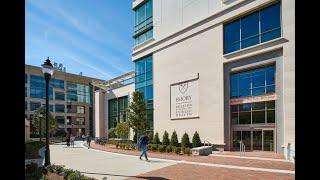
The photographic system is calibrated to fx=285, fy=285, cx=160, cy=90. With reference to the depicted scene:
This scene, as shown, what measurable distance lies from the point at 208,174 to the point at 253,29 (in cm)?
1574

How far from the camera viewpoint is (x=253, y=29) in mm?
24125

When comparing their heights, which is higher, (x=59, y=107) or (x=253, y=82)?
(x=253, y=82)

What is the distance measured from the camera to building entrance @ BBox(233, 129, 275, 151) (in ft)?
74.1

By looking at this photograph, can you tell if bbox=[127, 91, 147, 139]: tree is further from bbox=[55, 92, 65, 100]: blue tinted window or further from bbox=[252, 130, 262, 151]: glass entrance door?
bbox=[55, 92, 65, 100]: blue tinted window

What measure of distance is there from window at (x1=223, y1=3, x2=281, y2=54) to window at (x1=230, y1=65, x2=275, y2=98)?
94.0 inches

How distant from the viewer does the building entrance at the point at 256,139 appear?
74.1 feet

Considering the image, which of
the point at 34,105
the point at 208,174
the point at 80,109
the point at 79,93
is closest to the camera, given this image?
the point at 208,174

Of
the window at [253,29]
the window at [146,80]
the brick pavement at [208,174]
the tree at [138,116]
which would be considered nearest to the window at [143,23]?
the window at [146,80]

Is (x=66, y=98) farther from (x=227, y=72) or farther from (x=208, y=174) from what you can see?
(x=208, y=174)

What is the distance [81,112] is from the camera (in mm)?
94500

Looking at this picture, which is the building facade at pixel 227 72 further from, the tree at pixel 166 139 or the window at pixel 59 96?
the window at pixel 59 96

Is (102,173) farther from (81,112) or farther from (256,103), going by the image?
(81,112)

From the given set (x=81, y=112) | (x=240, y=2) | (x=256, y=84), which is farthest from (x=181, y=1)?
(x=81, y=112)

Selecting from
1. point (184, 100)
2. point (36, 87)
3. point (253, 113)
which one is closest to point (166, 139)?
point (184, 100)
